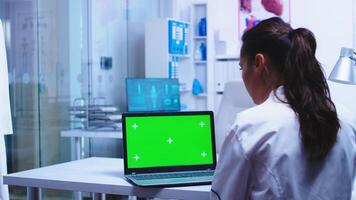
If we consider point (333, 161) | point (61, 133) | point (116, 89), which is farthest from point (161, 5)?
point (333, 161)

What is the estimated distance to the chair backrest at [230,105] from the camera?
310cm

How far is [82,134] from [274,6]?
3.18 m

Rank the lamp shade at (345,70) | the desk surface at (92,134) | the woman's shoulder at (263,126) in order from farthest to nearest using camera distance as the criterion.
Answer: the desk surface at (92,134)
the lamp shade at (345,70)
the woman's shoulder at (263,126)

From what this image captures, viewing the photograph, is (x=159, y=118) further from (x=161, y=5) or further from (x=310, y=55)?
(x=161, y=5)

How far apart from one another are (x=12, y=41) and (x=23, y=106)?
0.50 meters

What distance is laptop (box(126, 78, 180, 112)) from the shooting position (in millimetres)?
4305

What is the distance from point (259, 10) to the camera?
607 centimetres

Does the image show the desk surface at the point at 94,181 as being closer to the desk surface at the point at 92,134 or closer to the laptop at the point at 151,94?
the desk surface at the point at 92,134

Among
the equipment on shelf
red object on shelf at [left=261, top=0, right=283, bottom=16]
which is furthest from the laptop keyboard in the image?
red object on shelf at [left=261, top=0, right=283, bottom=16]

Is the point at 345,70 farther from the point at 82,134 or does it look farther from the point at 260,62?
the point at 82,134

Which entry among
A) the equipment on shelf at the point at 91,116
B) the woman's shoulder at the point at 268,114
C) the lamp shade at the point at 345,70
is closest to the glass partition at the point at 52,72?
the equipment on shelf at the point at 91,116

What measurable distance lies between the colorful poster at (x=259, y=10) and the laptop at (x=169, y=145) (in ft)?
13.9

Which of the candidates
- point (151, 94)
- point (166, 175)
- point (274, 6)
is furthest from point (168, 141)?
point (274, 6)

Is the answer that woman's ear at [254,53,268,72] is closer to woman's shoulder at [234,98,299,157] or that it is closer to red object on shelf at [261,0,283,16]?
woman's shoulder at [234,98,299,157]
